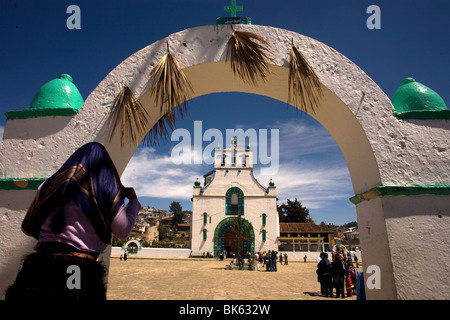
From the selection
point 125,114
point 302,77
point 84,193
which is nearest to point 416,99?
point 302,77

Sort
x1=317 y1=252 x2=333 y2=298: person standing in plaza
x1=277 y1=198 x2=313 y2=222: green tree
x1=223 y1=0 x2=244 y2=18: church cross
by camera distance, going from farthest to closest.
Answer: x1=277 y1=198 x2=313 y2=222: green tree < x1=317 y1=252 x2=333 y2=298: person standing in plaza < x1=223 y1=0 x2=244 y2=18: church cross

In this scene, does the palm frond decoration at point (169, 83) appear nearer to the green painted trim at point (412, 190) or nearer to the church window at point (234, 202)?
the green painted trim at point (412, 190)

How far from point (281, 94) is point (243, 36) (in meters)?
0.84

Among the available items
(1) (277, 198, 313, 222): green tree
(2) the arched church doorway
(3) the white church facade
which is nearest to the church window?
(3) the white church facade

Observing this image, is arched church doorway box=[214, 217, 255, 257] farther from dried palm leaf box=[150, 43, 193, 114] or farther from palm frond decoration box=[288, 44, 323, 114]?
dried palm leaf box=[150, 43, 193, 114]

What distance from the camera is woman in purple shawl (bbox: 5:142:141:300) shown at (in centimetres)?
128

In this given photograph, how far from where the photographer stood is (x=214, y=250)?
82.3 feet

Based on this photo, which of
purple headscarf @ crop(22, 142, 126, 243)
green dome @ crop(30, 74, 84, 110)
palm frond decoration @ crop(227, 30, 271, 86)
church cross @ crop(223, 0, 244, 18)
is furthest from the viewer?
church cross @ crop(223, 0, 244, 18)

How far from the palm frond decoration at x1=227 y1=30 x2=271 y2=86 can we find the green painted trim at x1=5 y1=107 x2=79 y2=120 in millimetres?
1708

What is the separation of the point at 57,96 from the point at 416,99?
3.75 meters

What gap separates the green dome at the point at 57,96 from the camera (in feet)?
9.90

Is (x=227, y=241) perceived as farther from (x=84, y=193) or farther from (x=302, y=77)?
(x=84, y=193)

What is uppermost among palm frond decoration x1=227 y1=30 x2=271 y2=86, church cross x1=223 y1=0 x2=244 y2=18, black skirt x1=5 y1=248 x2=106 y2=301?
church cross x1=223 y1=0 x2=244 y2=18

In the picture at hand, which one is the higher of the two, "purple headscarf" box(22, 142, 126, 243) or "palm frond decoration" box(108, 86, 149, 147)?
"palm frond decoration" box(108, 86, 149, 147)
